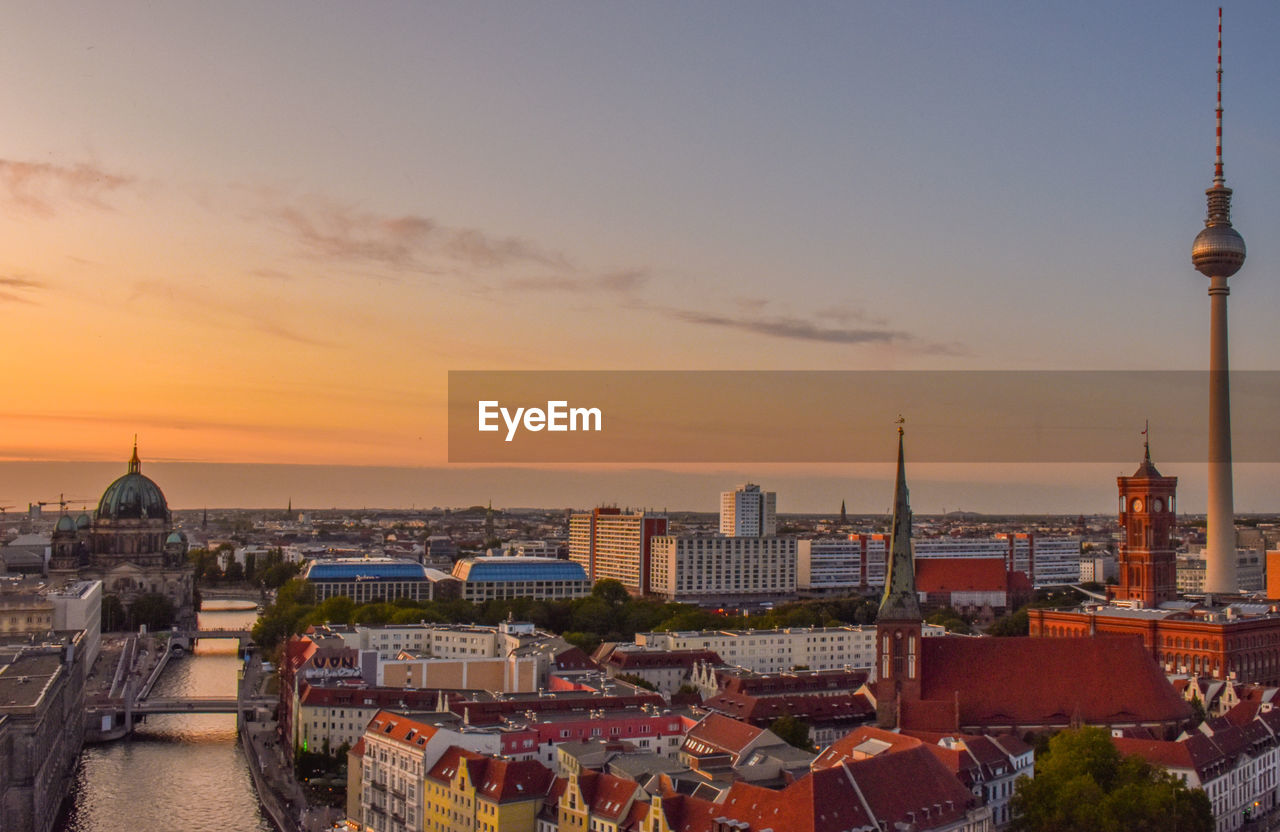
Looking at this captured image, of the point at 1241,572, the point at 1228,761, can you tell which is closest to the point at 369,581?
the point at 1228,761

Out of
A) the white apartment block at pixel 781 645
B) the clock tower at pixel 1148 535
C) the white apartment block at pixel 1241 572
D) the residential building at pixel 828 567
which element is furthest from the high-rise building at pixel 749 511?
the clock tower at pixel 1148 535

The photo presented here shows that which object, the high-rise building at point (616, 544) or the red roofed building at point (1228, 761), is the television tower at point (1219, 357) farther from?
the high-rise building at point (616, 544)

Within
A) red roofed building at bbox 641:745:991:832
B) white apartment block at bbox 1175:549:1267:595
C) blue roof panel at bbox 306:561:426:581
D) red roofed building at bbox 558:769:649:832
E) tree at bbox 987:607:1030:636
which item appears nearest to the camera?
red roofed building at bbox 641:745:991:832

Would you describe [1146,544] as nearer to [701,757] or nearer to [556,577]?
[701,757]

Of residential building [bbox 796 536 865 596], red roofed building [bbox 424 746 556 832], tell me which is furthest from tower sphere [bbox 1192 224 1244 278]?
red roofed building [bbox 424 746 556 832]

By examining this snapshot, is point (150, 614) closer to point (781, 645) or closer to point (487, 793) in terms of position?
point (781, 645)

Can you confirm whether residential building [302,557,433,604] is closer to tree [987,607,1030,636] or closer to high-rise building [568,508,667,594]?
high-rise building [568,508,667,594]

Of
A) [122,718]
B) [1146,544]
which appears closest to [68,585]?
[122,718]
